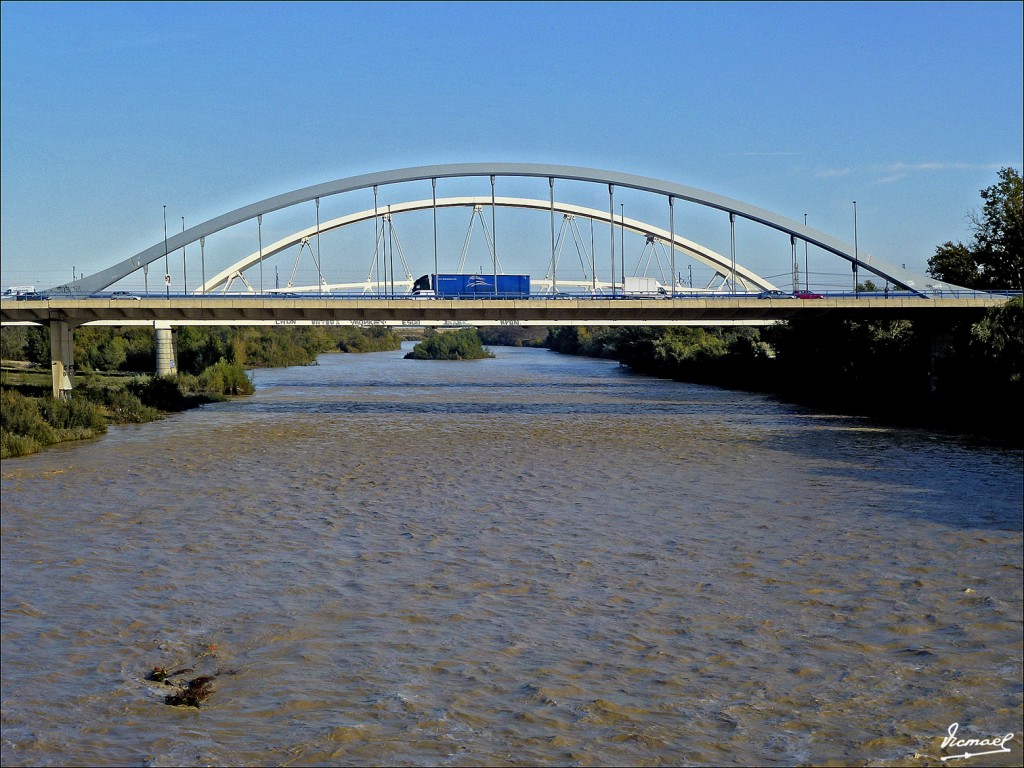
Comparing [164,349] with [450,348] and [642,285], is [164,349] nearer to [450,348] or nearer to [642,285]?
[642,285]

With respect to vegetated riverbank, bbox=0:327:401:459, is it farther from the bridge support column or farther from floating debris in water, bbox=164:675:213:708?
floating debris in water, bbox=164:675:213:708

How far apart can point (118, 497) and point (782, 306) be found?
29407 millimetres

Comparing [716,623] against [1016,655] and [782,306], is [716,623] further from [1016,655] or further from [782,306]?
[782,306]

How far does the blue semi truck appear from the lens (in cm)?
4681

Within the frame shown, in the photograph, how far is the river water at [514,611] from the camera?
8594 millimetres

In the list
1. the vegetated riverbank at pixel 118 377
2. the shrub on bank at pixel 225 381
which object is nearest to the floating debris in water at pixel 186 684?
the vegetated riverbank at pixel 118 377

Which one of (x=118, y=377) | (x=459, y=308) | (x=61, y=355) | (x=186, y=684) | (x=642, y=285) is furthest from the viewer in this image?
(x=118, y=377)

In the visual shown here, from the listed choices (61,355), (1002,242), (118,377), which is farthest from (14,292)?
(1002,242)

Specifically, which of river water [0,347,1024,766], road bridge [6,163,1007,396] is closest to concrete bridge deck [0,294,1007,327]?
road bridge [6,163,1007,396]

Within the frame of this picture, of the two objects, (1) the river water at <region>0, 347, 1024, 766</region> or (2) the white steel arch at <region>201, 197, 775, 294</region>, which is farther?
(2) the white steel arch at <region>201, 197, 775, 294</region>

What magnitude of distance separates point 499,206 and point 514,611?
45.9 meters

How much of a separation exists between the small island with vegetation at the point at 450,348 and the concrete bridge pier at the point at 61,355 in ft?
188

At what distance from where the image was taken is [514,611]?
39.5ft

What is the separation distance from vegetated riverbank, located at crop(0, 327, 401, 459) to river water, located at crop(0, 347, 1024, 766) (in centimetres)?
464
